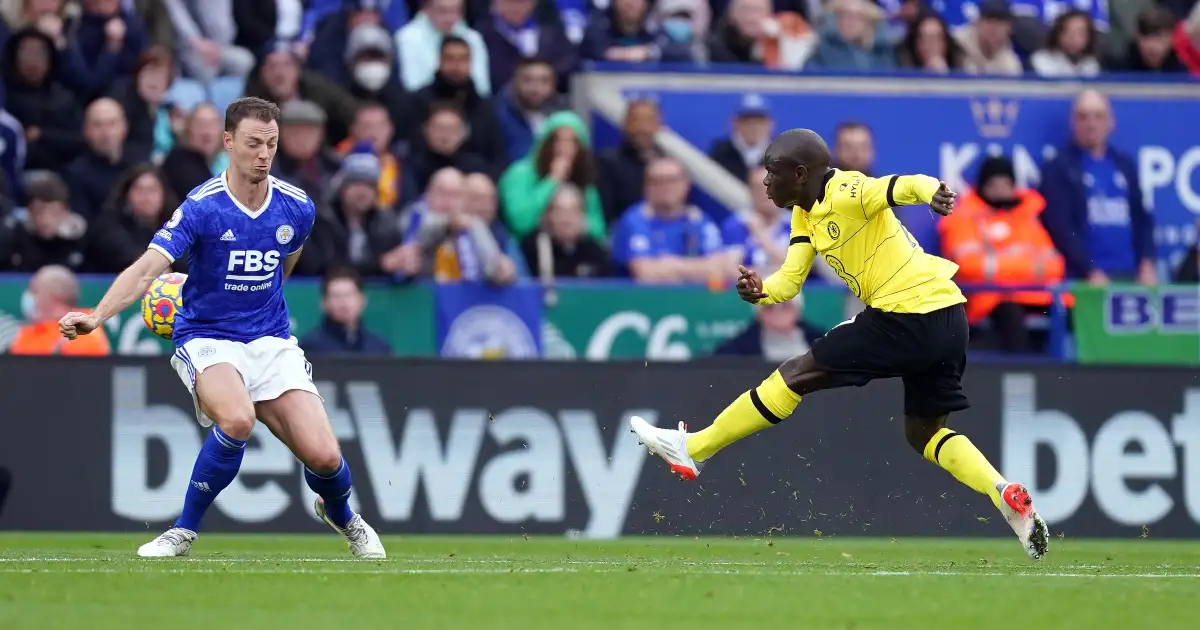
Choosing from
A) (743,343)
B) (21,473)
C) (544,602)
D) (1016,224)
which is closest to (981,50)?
(1016,224)

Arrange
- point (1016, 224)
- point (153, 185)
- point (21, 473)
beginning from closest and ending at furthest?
point (21, 473) → point (153, 185) → point (1016, 224)

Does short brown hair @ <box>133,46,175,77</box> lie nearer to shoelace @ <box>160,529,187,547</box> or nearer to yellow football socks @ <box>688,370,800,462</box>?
shoelace @ <box>160,529,187,547</box>

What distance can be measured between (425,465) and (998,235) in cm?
514

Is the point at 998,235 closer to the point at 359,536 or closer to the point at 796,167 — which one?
the point at 796,167

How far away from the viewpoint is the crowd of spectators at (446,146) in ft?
46.8

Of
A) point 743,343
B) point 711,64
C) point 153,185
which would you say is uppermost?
point 711,64

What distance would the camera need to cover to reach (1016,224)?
15.2m

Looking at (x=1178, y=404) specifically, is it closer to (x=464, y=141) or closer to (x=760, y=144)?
(x=760, y=144)

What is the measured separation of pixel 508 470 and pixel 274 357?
3.56 meters

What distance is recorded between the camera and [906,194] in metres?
9.01

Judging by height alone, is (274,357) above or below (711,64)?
below

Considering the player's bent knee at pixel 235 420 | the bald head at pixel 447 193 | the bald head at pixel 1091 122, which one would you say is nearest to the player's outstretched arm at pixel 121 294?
the player's bent knee at pixel 235 420

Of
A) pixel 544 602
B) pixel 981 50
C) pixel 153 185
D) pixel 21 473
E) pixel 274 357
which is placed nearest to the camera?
pixel 544 602

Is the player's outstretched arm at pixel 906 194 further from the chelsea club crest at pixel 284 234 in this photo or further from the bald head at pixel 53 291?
the bald head at pixel 53 291
